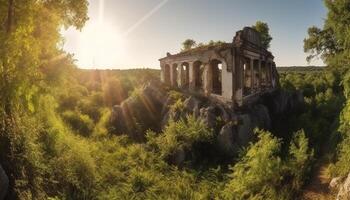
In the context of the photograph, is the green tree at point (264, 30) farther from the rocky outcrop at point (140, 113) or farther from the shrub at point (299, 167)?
the shrub at point (299, 167)

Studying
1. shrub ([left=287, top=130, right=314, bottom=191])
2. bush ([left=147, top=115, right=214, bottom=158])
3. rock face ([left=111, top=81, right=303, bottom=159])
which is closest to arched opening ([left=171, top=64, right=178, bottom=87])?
rock face ([left=111, top=81, right=303, bottom=159])

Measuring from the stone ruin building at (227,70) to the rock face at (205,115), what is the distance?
962mm

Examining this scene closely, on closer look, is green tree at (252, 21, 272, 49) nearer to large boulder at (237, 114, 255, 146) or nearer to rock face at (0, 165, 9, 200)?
large boulder at (237, 114, 255, 146)

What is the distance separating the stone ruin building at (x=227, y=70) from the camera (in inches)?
774

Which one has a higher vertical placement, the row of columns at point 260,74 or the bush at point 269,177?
the row of columns at point 260,74

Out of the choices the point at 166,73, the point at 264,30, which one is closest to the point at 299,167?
the point at 166,73

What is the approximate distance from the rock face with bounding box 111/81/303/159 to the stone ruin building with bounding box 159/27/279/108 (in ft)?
3.16

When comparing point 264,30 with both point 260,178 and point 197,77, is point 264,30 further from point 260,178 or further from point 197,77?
point 260,178

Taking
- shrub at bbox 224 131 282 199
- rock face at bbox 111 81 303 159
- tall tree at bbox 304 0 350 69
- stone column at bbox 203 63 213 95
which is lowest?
shrub at bbox 224 131 282 199

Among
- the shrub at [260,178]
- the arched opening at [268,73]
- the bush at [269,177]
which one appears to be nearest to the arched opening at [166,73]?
the arched opening at [268,73]

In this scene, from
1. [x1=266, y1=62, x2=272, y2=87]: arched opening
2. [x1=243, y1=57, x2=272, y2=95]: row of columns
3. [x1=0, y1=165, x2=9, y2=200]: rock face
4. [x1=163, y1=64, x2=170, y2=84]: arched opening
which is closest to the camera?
[x1=0, y1=165, x2=9, y2=200]: rock face

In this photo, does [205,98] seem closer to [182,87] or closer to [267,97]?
[182,87]

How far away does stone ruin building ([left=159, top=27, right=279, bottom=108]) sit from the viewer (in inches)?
774

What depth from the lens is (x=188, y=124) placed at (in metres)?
17.9
